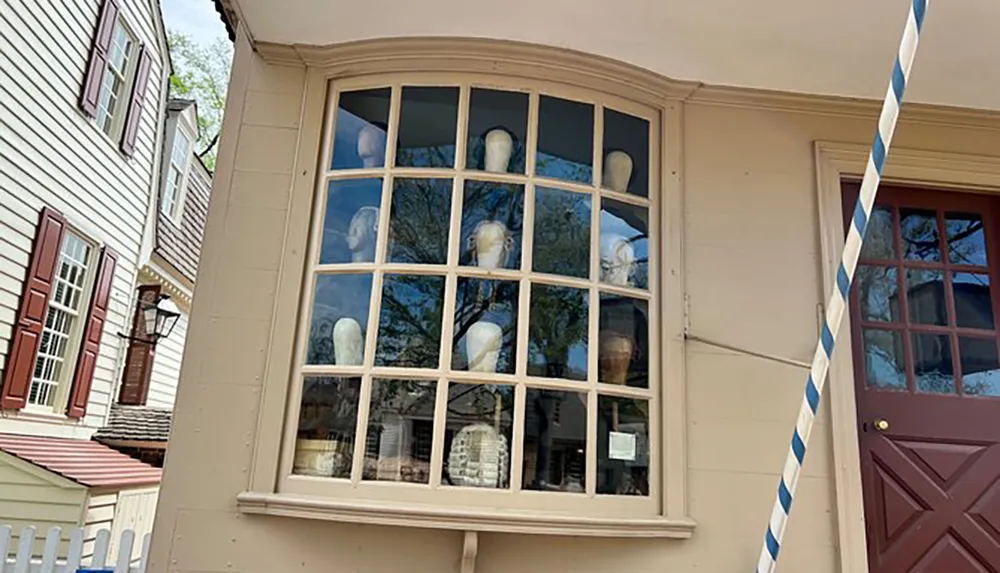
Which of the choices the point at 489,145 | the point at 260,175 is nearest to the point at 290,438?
the point at 260,175

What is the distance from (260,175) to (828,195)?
7.18 feet

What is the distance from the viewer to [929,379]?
2.53m

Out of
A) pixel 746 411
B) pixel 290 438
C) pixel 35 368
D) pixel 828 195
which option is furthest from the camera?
pixel 35 368

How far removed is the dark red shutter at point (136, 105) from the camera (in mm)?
6746

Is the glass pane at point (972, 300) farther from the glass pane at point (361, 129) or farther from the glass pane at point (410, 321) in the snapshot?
the glass pane at point (361, 129)

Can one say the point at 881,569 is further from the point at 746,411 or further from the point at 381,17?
the point at 381,17

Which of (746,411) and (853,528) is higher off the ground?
(746,411)

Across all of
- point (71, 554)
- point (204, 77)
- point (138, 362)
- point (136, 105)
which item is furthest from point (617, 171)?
point (204, 77)

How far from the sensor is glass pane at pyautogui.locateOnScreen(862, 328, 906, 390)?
2.51 metres

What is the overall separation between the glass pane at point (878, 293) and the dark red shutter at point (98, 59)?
6465 mm

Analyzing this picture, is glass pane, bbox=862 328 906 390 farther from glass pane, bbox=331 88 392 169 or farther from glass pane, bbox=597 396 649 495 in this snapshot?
glass pane, bbox=331 88 392 169

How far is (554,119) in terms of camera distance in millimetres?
2508

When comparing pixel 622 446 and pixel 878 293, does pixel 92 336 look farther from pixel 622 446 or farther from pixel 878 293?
pixel 878 293

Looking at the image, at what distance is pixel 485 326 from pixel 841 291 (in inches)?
43.8
